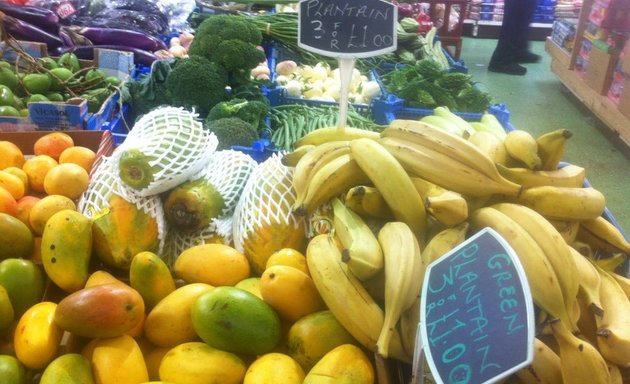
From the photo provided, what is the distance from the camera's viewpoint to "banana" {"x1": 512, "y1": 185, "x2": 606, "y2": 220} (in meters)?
1.12

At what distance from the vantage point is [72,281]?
4.09ft

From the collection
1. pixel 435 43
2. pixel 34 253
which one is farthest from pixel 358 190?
pixel 435 43

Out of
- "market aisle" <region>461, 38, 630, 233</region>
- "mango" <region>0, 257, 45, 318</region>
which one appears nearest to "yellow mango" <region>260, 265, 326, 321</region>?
"mango" <region>0, 257, 45, 318</region>

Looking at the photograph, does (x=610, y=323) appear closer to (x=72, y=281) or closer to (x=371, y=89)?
(x=72, y=281)

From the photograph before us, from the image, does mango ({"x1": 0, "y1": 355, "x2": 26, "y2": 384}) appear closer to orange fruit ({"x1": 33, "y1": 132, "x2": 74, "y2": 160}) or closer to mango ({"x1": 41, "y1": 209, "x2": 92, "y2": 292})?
mango ({"x1": 41, "y1": 209, "x2": 92, "y2": 292})

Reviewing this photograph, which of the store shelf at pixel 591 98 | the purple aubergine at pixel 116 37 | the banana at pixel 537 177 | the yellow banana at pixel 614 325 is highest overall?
the banana at pixel 537 177

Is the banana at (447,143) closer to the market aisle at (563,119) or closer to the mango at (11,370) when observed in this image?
the mango at (11,370)

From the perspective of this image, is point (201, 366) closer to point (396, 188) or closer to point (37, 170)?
point (396, 188)

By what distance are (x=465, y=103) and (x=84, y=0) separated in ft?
11.6

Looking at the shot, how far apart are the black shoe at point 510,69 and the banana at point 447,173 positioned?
5.48 m

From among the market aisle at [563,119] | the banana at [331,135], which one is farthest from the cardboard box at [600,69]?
the banana at [331,135]

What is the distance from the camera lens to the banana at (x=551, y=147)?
1.13 meters

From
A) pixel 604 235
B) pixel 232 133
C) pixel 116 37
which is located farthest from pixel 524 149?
pixel 116 37

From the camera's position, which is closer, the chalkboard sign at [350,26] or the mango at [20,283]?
the mango at [20,283]
